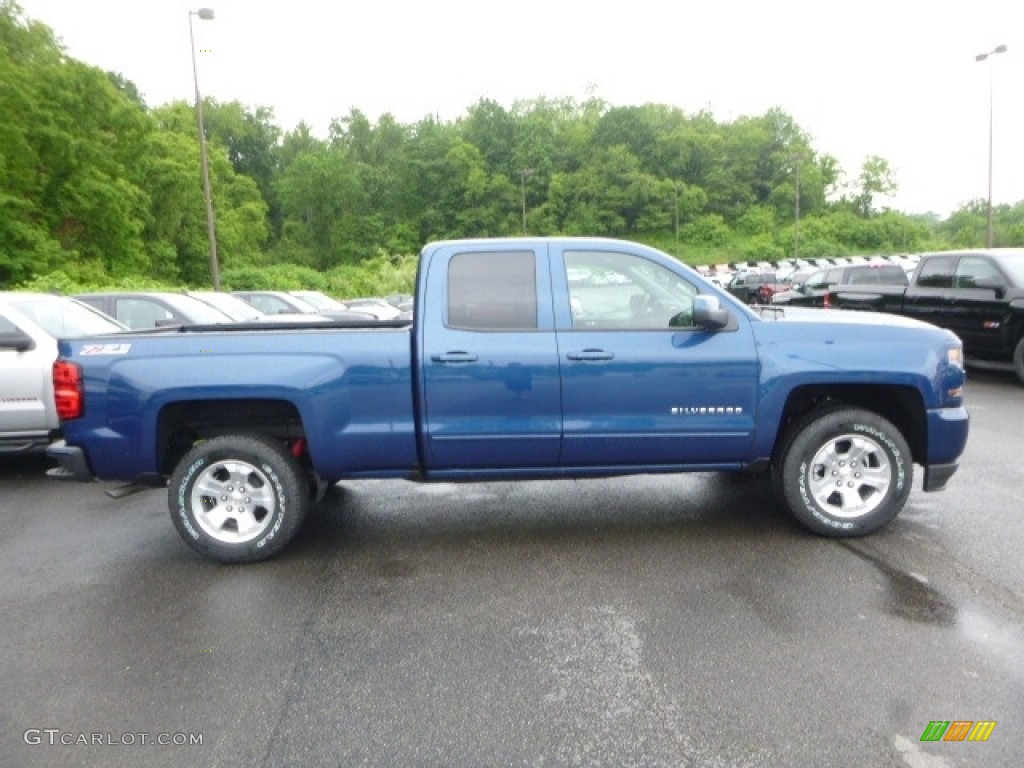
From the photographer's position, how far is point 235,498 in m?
4.79

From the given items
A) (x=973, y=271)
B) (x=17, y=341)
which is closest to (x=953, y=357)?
(x=17, y=341)

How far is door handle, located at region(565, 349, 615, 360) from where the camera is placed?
466 centimetres

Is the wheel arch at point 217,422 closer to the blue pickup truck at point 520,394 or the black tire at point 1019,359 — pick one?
the blue pickup truck at point 520,394

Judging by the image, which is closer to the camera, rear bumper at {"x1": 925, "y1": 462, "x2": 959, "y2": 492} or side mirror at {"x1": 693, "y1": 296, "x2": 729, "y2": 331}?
side mirror at {"x1": 693, "y1": 296, "x2": 729, "y2": 331}

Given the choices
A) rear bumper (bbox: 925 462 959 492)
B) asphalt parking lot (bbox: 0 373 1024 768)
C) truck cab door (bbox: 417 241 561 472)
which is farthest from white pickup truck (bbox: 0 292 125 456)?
rear bumper (bbox: 925 462 959 492)

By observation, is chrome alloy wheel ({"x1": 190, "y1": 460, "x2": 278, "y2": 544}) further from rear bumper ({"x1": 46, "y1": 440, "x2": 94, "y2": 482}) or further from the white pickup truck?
the white pickup truck

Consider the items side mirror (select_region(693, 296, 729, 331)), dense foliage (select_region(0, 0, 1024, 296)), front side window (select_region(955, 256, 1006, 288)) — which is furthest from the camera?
dense foliage (select_region(0, 0, 1024, 296))

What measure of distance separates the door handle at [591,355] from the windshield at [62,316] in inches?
195

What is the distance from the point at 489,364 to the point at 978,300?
9282 mm

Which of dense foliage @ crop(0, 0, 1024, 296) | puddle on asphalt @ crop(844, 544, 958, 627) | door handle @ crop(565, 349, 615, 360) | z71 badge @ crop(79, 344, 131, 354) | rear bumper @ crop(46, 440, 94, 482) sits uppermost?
dense foliage @ crop(0, 0, 1024, 296)

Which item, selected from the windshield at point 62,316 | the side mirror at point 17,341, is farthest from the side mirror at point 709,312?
the side mirror at point 17,341

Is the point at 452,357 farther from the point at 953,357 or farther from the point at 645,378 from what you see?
the point at 953,357

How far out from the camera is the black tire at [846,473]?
4.84 m

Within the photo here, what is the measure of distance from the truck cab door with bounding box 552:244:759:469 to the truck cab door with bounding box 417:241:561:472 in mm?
121
